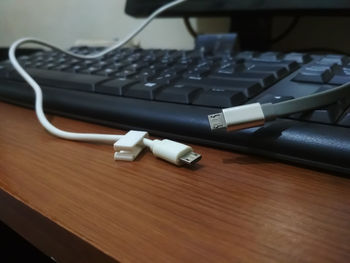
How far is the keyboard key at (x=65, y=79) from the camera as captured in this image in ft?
1.30

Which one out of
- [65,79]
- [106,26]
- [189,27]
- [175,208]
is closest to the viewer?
[175,208]

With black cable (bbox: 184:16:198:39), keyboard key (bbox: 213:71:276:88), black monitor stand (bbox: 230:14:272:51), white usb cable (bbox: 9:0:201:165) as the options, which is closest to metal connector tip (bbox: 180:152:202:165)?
white usb cable (bbox: 9:0:201:165)

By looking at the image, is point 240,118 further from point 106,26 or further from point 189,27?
point 106,26

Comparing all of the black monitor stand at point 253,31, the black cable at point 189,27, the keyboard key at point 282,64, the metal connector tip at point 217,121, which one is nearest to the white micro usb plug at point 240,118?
the metal connector tip at point 217,121

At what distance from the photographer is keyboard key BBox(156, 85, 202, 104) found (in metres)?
0.31

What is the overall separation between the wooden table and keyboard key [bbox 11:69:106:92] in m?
0.12

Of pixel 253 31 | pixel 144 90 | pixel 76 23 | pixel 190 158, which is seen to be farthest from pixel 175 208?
pixel 76 23

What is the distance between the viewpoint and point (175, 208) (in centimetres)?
21

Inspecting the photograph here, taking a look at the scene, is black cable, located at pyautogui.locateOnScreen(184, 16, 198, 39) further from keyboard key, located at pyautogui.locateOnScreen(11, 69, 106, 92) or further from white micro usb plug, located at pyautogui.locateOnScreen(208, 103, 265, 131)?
white micro usb plug, located at pyautogui.locateOnScreen(208, 103, 265, 131)

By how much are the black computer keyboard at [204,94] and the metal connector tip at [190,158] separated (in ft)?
0.08

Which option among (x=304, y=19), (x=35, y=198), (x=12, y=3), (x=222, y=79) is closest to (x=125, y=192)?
(x=35, y=198)

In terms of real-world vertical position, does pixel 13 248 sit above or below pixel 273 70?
below

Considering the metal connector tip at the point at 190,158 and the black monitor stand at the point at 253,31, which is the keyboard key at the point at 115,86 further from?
the black monitor stand at the point at 253,31

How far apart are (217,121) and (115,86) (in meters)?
0.14
